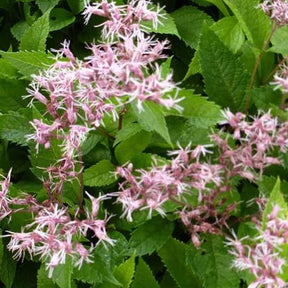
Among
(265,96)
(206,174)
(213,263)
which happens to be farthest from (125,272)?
(265,96)

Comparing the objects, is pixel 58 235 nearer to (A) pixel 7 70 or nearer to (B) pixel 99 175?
(B) pixel 99 175

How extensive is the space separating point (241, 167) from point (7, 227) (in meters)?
0.47

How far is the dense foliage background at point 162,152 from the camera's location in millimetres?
865

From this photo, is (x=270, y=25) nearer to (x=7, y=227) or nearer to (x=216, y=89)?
(x=216, y=89)

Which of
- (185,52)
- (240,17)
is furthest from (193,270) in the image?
(185,52)

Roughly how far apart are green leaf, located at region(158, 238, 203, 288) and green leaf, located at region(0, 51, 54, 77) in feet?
1.20

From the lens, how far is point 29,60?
1.01 meters

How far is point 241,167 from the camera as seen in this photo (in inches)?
31.7

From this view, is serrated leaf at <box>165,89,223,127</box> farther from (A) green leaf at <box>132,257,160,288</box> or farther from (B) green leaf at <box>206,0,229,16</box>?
(B) green leaf at <box>206,0,229,16</box>

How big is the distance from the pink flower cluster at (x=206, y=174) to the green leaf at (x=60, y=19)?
0.55 metres

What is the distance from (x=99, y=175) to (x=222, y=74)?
260 millimetres

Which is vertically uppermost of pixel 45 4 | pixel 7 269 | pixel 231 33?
pixel 231 33

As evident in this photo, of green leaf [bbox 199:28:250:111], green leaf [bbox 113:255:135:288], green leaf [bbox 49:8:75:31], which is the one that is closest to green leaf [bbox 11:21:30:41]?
green leaf [bbox 49:8:75:31]

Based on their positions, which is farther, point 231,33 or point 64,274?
point 231,33
